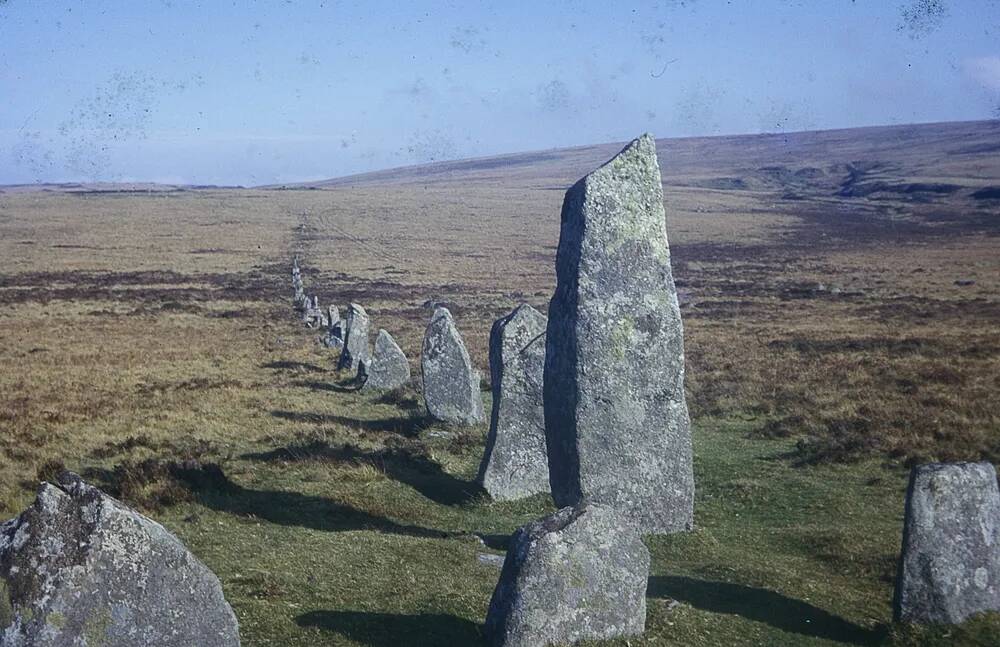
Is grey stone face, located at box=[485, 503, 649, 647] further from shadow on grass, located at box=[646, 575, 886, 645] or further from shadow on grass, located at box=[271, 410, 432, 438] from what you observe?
shadow on grass, located at box=[271, 410, 432, 438]

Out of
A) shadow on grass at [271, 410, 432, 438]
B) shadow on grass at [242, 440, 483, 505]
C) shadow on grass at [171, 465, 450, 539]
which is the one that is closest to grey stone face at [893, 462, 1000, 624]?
shadow on grass at [171, 465, 450, 539]

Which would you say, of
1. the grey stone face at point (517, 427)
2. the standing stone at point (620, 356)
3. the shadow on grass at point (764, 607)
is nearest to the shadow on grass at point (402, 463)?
the grey stone face at point (517, 427)

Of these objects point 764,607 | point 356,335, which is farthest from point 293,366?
point 764,607

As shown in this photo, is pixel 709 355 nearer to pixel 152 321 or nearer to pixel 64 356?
pixel 64 356

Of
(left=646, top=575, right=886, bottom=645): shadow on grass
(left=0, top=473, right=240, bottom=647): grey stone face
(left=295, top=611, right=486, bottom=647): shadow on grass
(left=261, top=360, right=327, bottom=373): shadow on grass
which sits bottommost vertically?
(left=261, top=360, right=327, bottom=373): shadow on grass

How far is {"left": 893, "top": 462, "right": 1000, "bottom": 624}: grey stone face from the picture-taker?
358 inches

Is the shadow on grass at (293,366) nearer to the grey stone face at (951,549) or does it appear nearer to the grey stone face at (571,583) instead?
the grey stone face at (571,583)

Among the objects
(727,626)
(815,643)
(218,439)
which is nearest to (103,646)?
(727,626)

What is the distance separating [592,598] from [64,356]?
82.5 ft

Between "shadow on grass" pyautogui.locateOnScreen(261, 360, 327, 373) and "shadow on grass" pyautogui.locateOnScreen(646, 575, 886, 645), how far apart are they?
1804cm

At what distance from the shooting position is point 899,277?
6219 cm

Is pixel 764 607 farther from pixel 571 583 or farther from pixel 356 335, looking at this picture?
pixel 356 335

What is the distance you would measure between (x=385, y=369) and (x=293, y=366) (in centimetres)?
514

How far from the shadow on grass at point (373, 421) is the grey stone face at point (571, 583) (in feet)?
34.6
